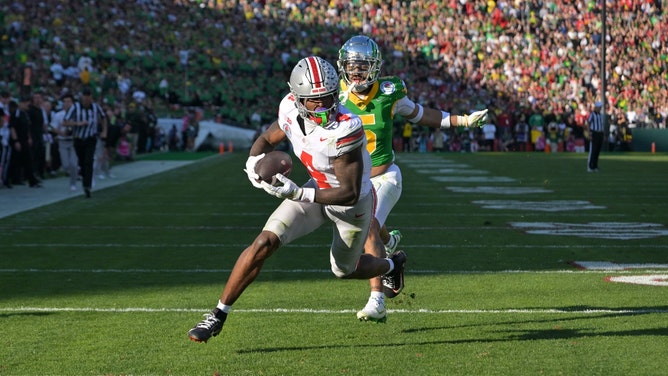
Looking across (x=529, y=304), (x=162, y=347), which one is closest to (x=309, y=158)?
(x=162, y=347)

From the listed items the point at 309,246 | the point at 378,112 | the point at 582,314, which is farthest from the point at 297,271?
the point at 582,314

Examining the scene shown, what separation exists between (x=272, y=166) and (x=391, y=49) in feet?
143

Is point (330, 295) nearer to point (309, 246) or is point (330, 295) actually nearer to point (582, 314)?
point (582, 314)

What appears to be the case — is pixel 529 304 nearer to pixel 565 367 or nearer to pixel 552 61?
pixel 565 367

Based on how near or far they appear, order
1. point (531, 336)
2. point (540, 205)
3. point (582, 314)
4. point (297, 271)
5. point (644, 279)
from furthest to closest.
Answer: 1. point (540, 205)
2. point (297, 271)
3. point (644, 279)
4. point (582, 314)
5. point (531, 336)

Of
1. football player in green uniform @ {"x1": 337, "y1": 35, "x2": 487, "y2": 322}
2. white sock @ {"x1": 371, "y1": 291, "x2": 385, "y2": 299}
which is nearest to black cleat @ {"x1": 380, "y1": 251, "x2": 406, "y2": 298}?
football player in green uniform @ {"x1": 337, "y1": 35, "x2": 487, "y2": 322}

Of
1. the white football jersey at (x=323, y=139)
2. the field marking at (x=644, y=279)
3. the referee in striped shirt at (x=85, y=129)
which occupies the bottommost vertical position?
the field marking at (x=644, y=279)

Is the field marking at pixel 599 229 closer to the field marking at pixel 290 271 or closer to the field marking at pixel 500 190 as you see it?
the field marking at pixel 290 271

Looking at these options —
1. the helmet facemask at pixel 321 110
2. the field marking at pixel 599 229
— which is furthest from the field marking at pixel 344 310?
the field marking at pixel 599 229

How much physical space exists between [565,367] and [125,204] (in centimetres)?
1277

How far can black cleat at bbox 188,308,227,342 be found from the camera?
21.6ft

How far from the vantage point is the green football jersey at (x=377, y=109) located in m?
8.34

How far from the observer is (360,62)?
8.05 m

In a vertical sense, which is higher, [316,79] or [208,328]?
[316,79]
